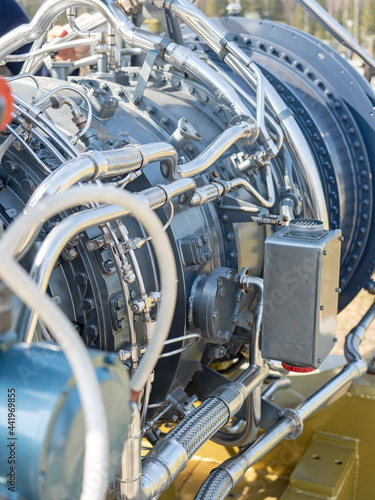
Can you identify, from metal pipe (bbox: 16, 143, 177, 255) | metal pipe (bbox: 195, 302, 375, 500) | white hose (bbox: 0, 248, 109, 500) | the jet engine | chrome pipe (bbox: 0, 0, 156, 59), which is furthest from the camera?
chrome pipe (bbox: 0, 0, 156, 59)

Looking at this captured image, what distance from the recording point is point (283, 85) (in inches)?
82.2

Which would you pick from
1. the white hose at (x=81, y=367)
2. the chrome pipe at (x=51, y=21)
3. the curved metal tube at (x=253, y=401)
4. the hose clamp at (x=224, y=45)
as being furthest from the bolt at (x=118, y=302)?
the hose clamp at (x=224, y=45)

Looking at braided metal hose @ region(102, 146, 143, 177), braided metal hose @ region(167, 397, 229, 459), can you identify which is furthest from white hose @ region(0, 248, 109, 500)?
braided metal hose @ region(167, 397, 229, 459)

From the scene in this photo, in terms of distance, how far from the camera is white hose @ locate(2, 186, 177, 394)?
0.66 meters

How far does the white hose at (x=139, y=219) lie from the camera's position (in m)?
0.66

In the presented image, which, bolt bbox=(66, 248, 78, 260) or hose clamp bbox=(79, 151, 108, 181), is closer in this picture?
hose clamp bbox=(79, 151, 108, 181)

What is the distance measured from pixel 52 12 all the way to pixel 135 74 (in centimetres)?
26

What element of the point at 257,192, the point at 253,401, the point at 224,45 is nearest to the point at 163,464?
the point at 253,401

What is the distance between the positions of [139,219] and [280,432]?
3.13 ft

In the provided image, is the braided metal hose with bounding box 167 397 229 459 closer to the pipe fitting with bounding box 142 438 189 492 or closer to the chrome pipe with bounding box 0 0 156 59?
the pipe fitting with bounding box 142 438 189 492

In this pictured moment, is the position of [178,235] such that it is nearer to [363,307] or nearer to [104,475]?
[104,475]

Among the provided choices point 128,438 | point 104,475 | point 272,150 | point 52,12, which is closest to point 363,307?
point 272,150

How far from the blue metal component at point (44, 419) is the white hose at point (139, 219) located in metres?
0.06

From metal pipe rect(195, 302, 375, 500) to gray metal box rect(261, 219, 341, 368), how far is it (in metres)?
0.28
